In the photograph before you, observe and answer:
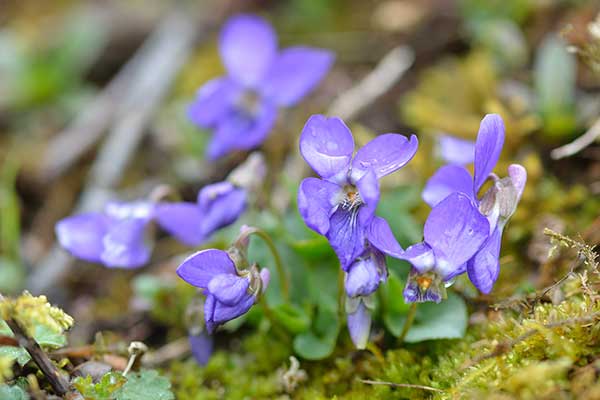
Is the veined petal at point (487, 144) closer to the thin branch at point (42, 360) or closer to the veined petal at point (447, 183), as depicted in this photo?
the veined petal at point (447, 183)

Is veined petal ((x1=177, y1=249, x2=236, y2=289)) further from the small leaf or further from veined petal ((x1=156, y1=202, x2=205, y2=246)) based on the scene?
veined petal ((x1=156, y1=202, x2=205, y2=246))

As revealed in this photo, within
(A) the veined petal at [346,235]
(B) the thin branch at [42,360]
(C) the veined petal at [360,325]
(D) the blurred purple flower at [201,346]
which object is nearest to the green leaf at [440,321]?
(C) the veined petal at [360,325]

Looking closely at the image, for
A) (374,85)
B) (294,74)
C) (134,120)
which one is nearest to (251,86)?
(294,74)

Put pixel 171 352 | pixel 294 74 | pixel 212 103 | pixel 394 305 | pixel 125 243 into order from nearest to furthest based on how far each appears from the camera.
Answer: pixel 394 305
pixel 125 243
pixel 171 352
pixel 212 103
pixel 294 74

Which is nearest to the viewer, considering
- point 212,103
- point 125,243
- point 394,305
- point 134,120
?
point 394,305

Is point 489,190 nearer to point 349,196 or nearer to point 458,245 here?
point 458,245

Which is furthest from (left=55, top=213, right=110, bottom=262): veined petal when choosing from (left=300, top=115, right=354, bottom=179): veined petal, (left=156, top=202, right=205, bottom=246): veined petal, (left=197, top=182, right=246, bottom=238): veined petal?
(left=300, top=115, right=354, bottom=179): veined petal
